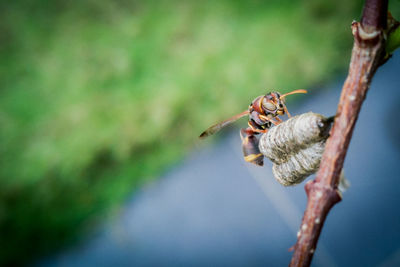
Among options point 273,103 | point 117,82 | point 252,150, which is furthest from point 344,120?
point 117,82

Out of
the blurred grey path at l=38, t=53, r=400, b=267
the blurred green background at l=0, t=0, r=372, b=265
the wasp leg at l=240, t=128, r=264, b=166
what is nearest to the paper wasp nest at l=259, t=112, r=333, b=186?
the wasp leg at l=240, t=128, r=264, b=166

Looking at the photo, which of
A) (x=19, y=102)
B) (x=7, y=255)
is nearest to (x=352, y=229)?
(x=7, y=255)

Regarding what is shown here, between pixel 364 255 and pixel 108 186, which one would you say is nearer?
pixel 364 255

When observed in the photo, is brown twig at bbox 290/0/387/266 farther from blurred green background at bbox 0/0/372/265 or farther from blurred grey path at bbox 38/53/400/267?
blurred green background at bbox 0/0/372/265

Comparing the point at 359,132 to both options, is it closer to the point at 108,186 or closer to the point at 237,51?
the point at 237,51

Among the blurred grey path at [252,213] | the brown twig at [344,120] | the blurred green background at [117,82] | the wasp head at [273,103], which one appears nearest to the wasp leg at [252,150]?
the wasp head at [273,103]

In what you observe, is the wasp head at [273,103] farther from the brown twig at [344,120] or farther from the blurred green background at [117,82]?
the blurred green background at [117,82]
